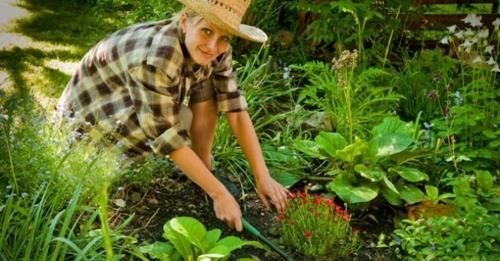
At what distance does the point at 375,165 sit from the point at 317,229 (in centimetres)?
60

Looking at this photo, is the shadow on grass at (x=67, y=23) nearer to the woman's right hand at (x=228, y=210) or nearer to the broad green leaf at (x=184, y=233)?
the woman's right hand at (x=228, y=210)

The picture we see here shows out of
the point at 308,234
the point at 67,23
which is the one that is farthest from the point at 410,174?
the point at 67,23

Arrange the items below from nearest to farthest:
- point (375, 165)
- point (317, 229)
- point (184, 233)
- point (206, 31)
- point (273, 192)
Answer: point (184, 233), point (206, 31), point (317, 229), point (273, 192), point (375, 165)

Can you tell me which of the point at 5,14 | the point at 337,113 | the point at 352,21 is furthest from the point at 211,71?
the point at 5,14

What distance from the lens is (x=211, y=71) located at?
2.99 m

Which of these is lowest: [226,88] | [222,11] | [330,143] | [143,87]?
[330,143]

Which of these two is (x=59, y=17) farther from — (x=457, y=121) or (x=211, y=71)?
(x=457, y=121)

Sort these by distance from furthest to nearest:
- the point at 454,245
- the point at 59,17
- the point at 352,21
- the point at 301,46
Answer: the point at 59,17 → the point at 301,46 → the point at 352,21 → the point at 454,245

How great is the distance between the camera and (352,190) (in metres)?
3.03

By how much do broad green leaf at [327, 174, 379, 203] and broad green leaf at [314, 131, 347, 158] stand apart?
0.14 meters

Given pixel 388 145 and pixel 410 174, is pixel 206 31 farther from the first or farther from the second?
pixel 410 174

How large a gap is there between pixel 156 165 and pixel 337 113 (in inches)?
44.5

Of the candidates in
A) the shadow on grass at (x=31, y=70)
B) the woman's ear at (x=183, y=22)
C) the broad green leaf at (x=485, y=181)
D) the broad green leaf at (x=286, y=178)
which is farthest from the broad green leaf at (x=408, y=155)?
the shadow on grass at (x=31, y=70)

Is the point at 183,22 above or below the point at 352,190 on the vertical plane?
above
